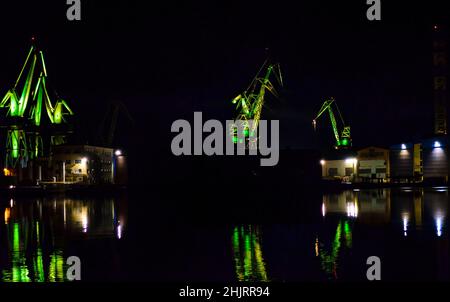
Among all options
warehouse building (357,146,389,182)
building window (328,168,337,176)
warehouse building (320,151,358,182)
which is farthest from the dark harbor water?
building window (328,168,337,176)

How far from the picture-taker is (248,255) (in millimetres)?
10125

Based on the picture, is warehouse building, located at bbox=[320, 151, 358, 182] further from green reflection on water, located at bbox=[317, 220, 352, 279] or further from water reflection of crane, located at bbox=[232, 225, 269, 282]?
water reflection of crane, located at bbox=[232, 225, 269, 282]

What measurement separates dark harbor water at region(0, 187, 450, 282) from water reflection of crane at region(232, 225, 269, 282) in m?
0.02

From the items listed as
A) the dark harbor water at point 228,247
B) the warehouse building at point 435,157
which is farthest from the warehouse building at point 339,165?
the dark harbor water at point 228,247

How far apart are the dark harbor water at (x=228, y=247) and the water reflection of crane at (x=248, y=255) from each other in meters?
0.02

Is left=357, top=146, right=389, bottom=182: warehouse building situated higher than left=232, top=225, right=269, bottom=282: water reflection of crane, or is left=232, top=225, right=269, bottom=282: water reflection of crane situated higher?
left=357, top=146, right=389, bottom=182: warehouse building

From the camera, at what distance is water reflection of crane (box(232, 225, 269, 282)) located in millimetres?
8353

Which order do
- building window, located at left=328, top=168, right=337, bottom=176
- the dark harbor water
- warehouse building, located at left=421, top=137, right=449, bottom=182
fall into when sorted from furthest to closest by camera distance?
building window, located at left=328, top=168, right=337, bottom=176 < warehouse building, located at left=421, top=137, right=449, bottom=182 < the dark harbor water

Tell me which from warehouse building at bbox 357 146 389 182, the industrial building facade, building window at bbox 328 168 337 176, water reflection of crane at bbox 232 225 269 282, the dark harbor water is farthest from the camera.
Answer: building window at bbox 328 168 337 176

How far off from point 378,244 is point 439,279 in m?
3.47

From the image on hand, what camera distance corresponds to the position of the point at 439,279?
25.9 ft

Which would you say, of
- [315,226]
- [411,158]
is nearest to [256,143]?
[411,158]

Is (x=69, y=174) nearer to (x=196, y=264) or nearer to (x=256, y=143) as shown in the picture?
(x=256, y=143)

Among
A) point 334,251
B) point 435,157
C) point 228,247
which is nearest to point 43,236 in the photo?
point 228,247
